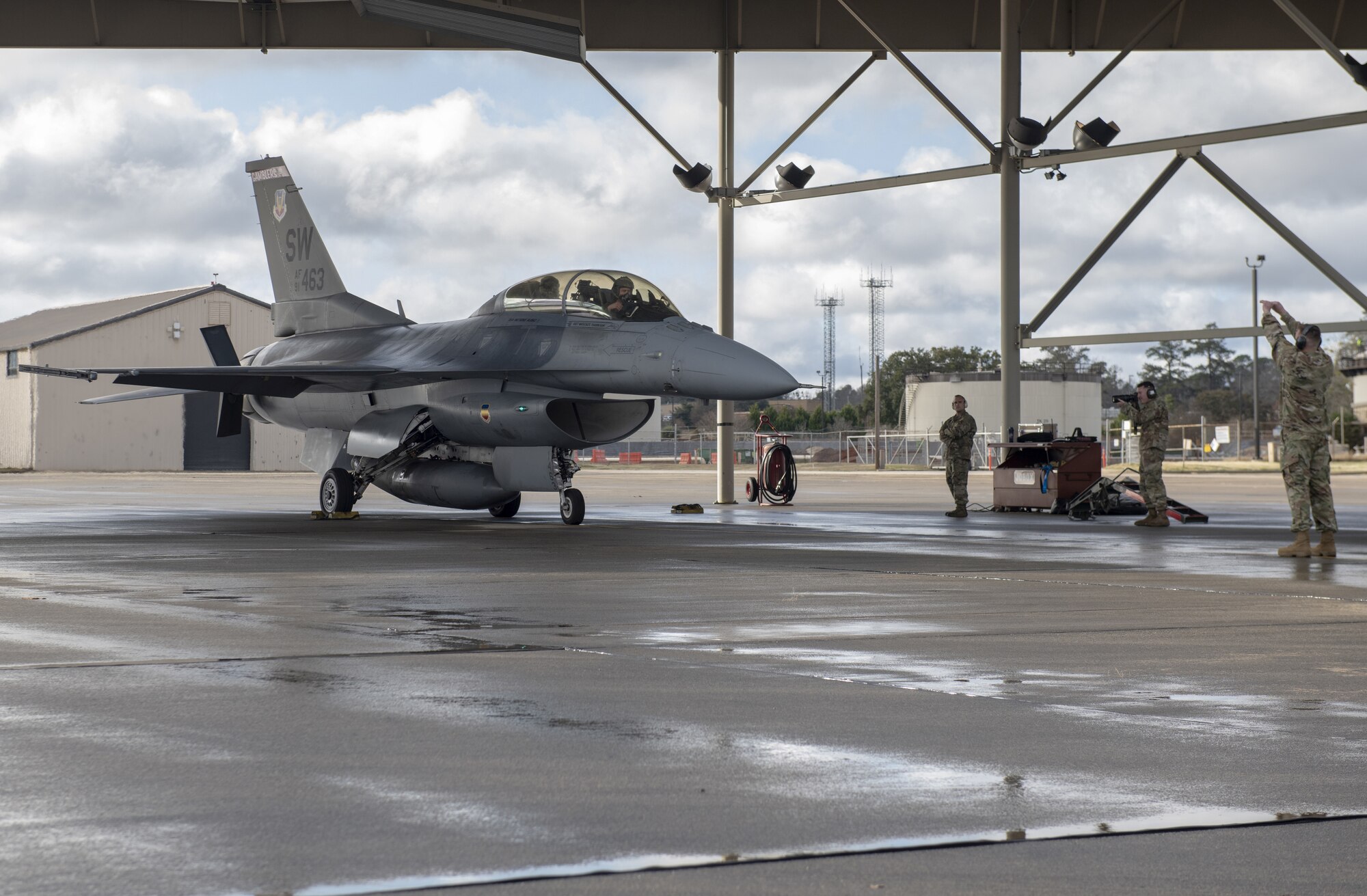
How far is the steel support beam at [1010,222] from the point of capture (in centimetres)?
2159

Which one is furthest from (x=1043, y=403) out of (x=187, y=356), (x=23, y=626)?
(x=23, y=626)

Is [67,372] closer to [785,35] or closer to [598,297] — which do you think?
[598,297]

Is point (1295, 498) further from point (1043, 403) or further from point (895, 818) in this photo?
point (1043, 403)

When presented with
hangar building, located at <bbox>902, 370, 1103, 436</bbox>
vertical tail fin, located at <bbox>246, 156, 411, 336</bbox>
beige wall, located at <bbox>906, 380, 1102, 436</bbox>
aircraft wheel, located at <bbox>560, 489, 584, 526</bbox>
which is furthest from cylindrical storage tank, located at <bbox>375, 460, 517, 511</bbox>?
beige wall, located at <bbox>906, 380, 1102, 436</bbox>

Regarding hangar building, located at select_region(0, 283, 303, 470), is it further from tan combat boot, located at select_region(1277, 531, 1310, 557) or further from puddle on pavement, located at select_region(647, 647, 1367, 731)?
puddle on pavement, located at select_region(647, 647, 1367, 731)

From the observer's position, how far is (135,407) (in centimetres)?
6072

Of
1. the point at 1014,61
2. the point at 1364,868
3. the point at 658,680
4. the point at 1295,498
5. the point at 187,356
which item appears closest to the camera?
the point at 1364,868

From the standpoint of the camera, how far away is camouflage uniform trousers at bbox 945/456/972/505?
2122 centimetres

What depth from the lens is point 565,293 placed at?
61.2 feet

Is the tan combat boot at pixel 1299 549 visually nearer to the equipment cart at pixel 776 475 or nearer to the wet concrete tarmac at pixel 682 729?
the wet concrete tarmac at pixel 682 729

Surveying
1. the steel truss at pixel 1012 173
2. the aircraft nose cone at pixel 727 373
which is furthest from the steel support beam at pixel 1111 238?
the aircraft nose cone at pixel 727 373

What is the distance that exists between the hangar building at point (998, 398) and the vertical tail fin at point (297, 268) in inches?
2756

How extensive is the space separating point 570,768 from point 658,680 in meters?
1.71

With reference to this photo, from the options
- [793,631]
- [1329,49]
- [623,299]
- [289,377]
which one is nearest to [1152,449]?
[1329,49]
